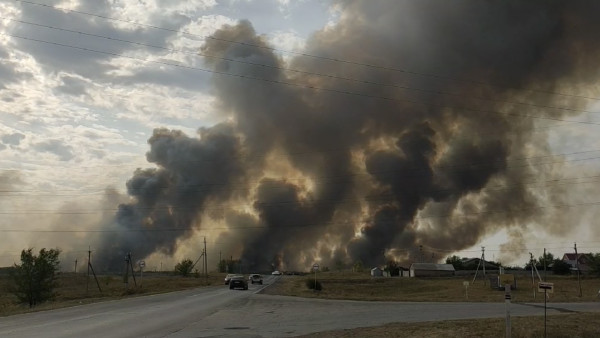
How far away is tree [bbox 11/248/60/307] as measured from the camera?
5291cm

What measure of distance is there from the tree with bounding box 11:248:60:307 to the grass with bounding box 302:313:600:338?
45961 mm

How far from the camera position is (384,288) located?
73.8 meters

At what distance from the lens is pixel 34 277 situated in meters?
53.5

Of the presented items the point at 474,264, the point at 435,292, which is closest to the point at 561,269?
the point at 474,264

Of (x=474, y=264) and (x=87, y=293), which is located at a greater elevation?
(x=87, y=293)

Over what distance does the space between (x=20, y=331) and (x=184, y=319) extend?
661cm

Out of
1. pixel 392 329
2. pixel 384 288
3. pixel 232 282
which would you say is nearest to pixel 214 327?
pixel 392 329

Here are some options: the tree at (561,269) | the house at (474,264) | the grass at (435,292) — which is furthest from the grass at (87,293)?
the house at (474,264)

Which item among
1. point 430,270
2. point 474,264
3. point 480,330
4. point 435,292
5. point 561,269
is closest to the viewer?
point 480,330

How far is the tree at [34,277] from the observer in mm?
52906

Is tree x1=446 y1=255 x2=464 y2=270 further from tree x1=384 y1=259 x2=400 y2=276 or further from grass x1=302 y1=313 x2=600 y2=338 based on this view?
grass x1=302 y1=313 x2=600 y2=338

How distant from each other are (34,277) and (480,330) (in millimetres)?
49852

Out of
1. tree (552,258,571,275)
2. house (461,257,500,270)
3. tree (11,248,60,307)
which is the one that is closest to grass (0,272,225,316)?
tree (11,248,60,307)

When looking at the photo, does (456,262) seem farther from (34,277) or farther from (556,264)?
(34,277)
